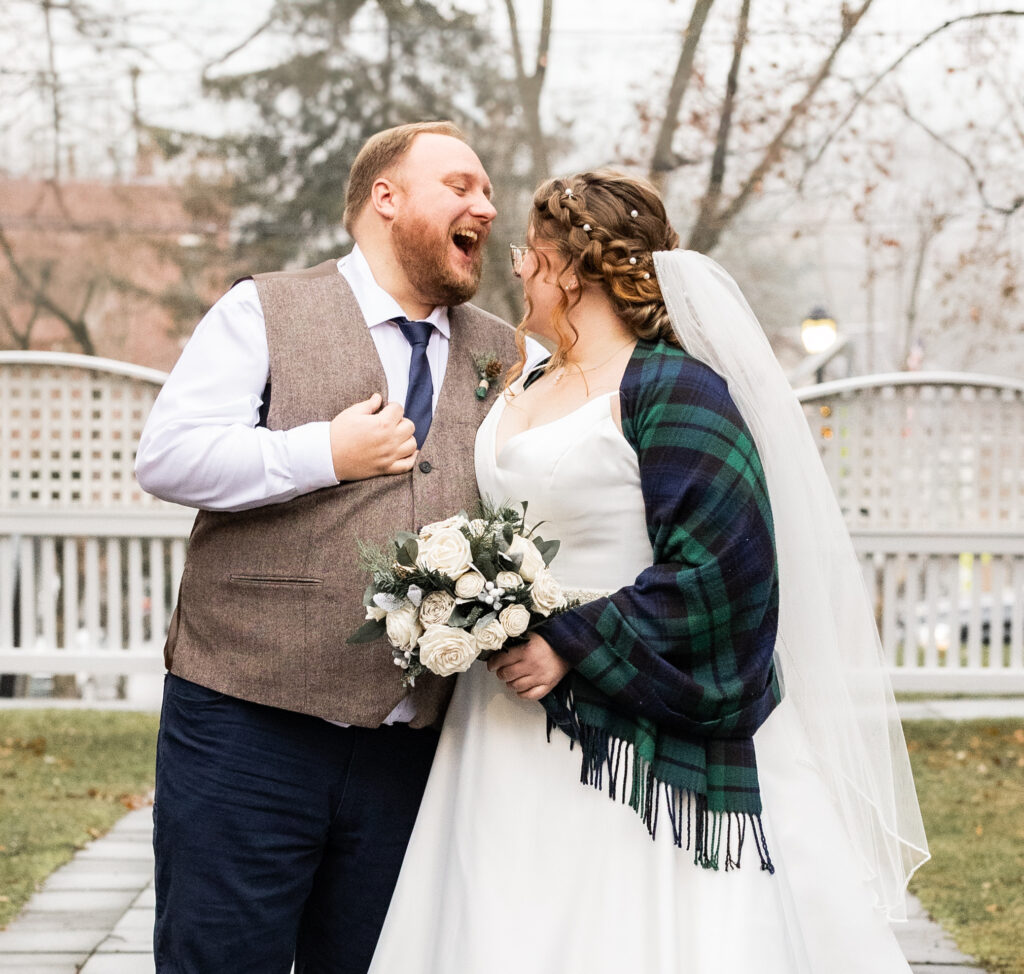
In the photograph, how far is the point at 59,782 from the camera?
585 centimetres

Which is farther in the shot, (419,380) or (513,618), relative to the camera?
(419,380)

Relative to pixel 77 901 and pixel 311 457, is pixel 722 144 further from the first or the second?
pixel 311 457

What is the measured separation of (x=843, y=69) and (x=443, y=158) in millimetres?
6083

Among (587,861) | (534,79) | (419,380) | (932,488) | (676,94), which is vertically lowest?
(587,861)

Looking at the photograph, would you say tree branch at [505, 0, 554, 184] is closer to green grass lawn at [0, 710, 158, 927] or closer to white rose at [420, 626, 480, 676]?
green grass lawn at [0, 710, 158, 927]

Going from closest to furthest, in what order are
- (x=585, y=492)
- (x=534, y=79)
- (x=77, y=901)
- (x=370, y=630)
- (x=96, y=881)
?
(x=370, y=630)
(x=585, y=492)
(x=77, y=901)
(x=96, y=881)
(x=534, y=79)

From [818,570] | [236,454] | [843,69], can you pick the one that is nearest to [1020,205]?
[843,69]

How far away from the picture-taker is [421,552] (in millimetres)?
2061

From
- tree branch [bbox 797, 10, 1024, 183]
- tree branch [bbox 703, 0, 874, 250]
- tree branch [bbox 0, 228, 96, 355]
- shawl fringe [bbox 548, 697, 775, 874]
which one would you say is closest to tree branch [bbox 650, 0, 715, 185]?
tree branch [bbox 703, 0, 874, 250]

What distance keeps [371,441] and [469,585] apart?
456 mm

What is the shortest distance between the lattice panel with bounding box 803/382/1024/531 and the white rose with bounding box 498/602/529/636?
4.71 meters

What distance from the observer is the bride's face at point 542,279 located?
242cm

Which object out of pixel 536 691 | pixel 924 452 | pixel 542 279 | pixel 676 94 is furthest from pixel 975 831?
pixel 676 94

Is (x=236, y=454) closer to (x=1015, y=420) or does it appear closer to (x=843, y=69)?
(x=1015, y=420)
